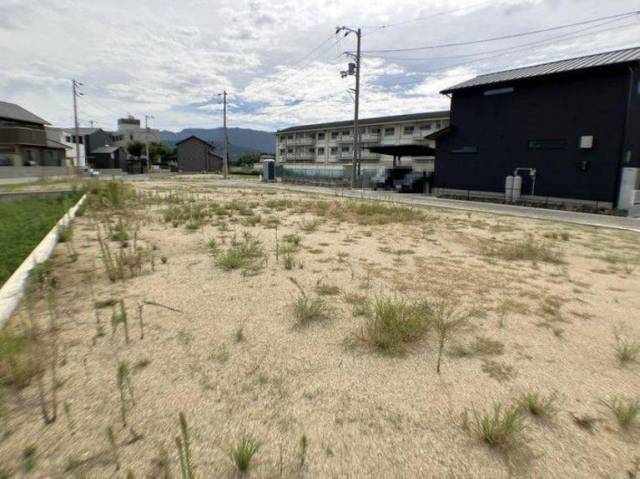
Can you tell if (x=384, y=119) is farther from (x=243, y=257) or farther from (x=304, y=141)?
(x=243, y=257)

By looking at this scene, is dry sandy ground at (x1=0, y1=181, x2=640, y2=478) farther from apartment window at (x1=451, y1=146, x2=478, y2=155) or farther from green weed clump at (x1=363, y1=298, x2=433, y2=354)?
apartment window at (x1=451, y1=146, x2=478, y2=155)

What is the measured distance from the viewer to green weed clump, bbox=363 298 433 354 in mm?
2916

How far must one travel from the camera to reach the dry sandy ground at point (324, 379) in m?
1.80

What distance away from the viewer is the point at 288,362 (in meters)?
2.66

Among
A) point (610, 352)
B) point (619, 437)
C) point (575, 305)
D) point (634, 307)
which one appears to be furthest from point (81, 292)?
point (634, 307)

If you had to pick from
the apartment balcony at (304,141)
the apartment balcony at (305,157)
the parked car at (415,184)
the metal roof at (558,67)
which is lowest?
the parked car at (415,184)

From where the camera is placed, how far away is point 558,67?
1844 cm

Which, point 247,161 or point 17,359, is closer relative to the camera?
point 17,359

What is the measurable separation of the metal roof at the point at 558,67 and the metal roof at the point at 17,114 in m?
42.9

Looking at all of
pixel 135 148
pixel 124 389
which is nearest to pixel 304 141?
pixel 135 148

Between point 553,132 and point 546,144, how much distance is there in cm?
66

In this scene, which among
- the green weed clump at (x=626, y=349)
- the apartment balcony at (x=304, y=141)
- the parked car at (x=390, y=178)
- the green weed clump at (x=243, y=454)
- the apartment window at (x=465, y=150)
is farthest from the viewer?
the apartment balcony at (x=304, y=141)

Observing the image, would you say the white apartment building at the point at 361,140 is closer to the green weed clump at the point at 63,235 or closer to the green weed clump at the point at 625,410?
the green weed clump at the point at 63,235

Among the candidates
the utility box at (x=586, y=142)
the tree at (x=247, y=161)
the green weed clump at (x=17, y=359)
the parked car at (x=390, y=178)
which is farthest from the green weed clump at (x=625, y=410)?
the tree at (x=247, y=161)
